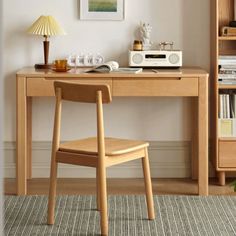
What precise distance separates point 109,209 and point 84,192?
1.55 feet

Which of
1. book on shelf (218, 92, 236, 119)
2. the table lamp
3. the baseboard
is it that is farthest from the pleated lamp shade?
book on shelf (218, 92, 236, 119)

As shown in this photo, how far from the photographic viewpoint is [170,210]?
9.66ft

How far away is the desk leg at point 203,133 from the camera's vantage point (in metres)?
3.20

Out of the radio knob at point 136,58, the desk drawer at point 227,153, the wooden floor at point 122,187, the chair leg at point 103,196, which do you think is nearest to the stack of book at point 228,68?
the desk drawer at point 227,153

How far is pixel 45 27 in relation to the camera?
3486 millimetres

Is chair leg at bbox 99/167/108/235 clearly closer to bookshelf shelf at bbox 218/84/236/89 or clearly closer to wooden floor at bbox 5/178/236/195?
wooden floor at bbox 5/178/236/195

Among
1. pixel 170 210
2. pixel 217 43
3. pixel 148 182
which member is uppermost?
pixel 217 43

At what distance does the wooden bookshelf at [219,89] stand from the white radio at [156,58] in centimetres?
25

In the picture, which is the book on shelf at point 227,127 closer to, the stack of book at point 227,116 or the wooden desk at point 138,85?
the stack of book at point 227,116

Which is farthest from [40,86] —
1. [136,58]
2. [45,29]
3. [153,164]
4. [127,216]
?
[153,164]

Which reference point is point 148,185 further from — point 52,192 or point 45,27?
point 45,27

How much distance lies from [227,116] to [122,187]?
0.83 m

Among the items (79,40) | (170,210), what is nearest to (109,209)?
(170,210)

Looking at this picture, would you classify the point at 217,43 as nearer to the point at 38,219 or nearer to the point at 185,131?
the point at 185,131
